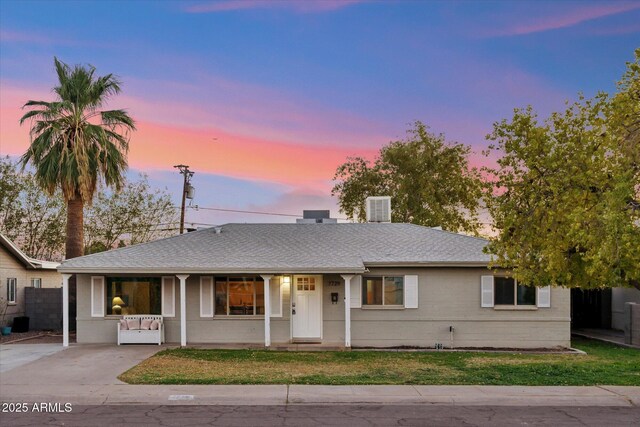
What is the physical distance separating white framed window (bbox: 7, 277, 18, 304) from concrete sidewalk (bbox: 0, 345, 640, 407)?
42.1 ft

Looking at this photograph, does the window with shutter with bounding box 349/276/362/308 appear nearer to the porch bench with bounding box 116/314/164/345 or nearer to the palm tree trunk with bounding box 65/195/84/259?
the porch bench with bounding box 116/314/164/345

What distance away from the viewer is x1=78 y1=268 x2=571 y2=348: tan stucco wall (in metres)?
21.6

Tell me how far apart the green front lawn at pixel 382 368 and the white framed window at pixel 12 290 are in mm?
11067

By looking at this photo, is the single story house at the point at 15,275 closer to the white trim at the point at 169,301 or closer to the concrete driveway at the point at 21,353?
the concrete driveway at the point at 21,353

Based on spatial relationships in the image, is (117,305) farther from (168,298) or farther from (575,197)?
(575,197)

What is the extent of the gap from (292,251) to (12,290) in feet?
43.2

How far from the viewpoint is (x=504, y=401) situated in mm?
12797

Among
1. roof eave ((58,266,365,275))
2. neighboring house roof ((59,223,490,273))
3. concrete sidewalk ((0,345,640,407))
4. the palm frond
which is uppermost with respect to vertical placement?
the palm frond

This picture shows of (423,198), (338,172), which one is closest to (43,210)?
(338,172)

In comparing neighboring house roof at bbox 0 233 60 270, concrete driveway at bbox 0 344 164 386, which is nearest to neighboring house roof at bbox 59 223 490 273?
concrete driveway at bbox 0 344 164 386

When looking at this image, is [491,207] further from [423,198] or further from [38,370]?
[423,198]

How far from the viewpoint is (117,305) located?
859 inches

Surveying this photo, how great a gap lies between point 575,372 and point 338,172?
109 ft

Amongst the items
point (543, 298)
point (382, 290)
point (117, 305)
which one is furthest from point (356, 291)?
point (117, 305)
